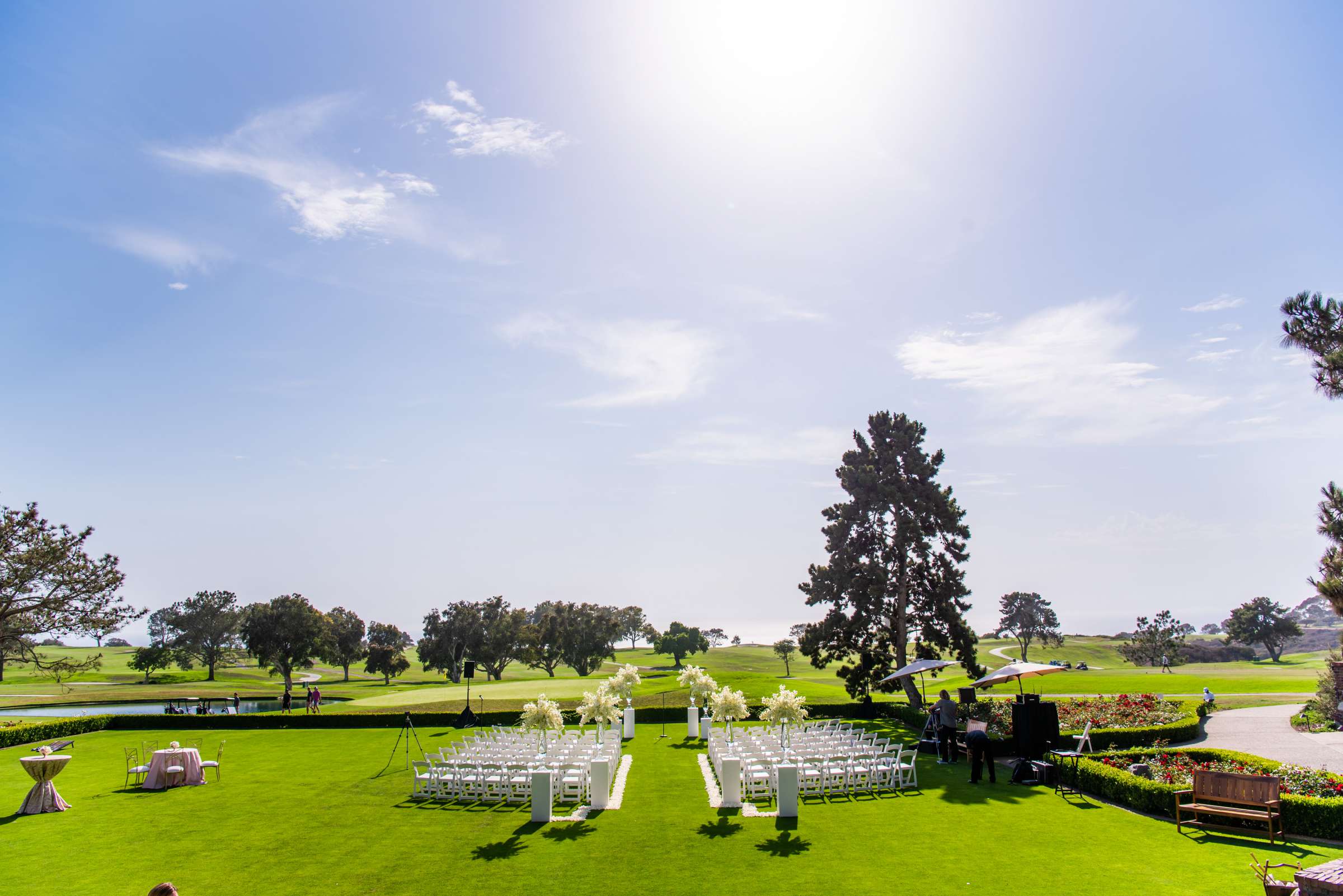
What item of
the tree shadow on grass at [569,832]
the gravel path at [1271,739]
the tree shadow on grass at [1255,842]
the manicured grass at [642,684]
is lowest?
the manicured grass at [642,684]

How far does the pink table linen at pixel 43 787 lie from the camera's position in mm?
16266

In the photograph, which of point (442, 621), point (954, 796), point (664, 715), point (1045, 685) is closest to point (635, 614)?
point (442, 621)

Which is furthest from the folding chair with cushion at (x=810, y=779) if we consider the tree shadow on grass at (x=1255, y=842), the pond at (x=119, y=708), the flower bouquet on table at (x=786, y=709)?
the pond at (x=119, y=708)

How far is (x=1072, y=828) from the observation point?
14.2 m

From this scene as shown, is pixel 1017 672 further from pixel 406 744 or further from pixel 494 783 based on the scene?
pixel 406 744

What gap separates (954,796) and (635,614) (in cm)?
10636


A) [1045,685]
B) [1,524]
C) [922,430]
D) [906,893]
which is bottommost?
[1045,685]

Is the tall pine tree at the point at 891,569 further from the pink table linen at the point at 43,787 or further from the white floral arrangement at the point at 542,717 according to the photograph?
the pink table linen at the point at 43,787

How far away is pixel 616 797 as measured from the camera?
17688 millimetres

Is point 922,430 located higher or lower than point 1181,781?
higher

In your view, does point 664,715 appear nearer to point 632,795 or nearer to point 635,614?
point 632,795

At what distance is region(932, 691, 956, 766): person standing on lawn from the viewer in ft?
72.8

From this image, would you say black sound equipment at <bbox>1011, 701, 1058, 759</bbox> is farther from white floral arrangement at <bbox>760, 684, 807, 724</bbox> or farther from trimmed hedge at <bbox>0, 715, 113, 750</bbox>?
trimmed hedge at <bbox>0, 715, 113, 750</bbox>

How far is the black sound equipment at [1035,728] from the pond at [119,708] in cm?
4442
